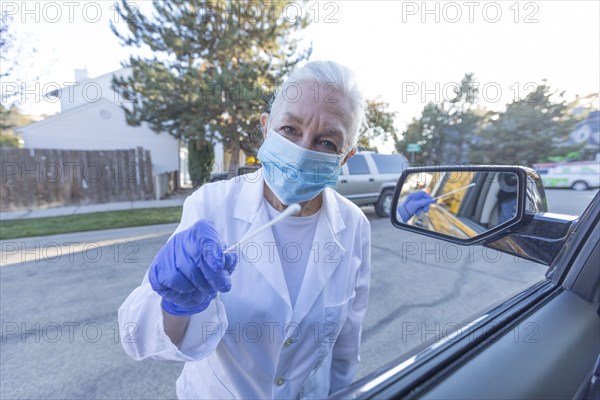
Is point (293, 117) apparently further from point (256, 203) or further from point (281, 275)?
point (281, 275)

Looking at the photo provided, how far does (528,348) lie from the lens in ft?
2.88

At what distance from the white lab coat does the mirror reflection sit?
0.70m

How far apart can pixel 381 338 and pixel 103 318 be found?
3075 mm

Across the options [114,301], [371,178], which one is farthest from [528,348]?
[371,178]

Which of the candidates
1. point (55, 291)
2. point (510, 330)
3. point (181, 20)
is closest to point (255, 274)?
point (510, 330)

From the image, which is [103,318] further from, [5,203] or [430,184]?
[5,203]

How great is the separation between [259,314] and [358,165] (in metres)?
7.94

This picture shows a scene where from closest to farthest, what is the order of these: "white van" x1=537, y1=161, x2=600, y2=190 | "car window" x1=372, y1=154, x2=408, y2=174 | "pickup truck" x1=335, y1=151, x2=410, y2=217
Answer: "white van" x1=537, y1=161, x2=600, y2=190 → "pickup truck" x1=335, y1=151, x2=410, y2=217 → "car window" x1=372, y1=154, x2=408, y2=174

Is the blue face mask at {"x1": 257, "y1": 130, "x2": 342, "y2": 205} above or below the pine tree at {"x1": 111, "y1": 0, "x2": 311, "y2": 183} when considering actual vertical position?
below

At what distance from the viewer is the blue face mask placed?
4.50ft

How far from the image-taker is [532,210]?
1.26 meters

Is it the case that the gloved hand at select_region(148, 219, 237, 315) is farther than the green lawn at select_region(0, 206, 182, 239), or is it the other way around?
the green lawn at select_region(0, 206, 182, 239)

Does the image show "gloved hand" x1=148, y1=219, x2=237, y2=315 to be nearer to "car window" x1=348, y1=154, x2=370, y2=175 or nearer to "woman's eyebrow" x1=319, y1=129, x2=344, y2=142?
"woman's eyebrow" x1=319, y1=129, x2=344, y2=142

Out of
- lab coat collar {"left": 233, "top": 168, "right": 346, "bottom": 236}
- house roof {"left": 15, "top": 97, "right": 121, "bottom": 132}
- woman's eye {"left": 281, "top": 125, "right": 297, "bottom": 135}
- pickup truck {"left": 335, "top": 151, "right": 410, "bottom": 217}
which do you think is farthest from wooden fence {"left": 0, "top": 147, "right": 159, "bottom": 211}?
woman's eye {"left": 281, "top": 125, "right": 297, "bottom": 135}
